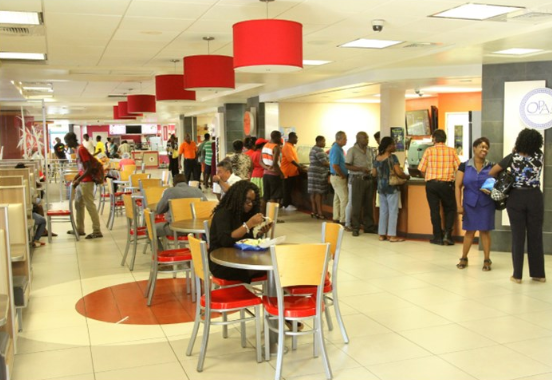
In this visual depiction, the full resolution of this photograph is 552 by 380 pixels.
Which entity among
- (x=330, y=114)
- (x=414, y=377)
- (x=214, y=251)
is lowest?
(x=414, y=377)

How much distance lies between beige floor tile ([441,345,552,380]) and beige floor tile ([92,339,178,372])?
206 cm

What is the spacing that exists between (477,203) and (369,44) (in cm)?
Answer: 238

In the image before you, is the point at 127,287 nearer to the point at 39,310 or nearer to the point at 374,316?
the point at 39,310

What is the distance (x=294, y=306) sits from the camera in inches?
159

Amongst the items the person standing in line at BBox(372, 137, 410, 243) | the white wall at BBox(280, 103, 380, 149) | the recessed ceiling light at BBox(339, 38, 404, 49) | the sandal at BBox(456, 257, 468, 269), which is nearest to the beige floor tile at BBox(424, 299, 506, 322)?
the sandal at BBox(456, 257, 468, 269)

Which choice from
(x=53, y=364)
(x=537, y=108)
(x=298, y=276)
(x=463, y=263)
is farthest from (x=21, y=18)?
(x=537, y=108)

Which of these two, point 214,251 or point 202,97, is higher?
point 202,97

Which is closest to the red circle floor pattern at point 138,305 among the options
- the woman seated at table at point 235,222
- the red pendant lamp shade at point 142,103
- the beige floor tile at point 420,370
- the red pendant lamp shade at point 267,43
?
the woman seated at table at point 235,222

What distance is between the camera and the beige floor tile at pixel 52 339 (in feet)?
15.2

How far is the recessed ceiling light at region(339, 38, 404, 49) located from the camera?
724 cm

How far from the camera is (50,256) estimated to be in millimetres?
8195

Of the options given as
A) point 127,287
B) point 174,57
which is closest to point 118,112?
point 174,57

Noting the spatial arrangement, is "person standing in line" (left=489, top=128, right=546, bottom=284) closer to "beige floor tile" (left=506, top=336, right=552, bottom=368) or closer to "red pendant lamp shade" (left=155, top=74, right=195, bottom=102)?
"beige floor tile" (left=506, top=336, right=552, bottom=368)

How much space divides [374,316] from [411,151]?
576 centimetres
